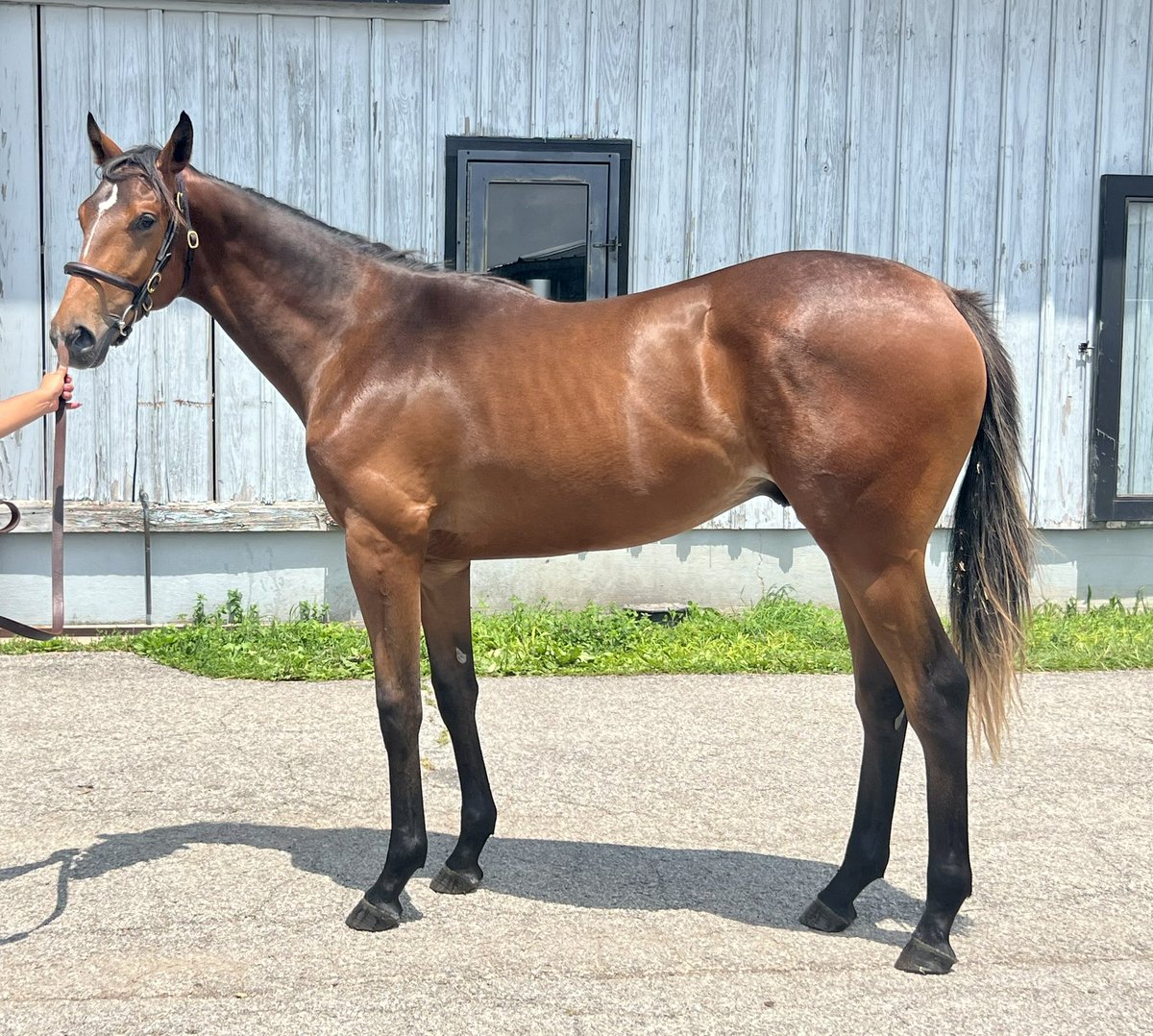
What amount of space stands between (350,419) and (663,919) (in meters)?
1.72

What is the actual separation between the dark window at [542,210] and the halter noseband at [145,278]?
11.1ft

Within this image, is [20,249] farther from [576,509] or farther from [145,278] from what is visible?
[576,509]

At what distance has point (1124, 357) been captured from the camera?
7480mm

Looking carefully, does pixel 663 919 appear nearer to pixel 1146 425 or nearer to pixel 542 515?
pixel 542 515

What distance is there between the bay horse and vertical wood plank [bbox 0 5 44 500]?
140 inches

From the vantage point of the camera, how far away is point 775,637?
6.61 meters

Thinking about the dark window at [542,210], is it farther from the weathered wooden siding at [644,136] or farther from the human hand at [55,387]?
the human hand at [55,387]

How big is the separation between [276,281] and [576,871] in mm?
2095

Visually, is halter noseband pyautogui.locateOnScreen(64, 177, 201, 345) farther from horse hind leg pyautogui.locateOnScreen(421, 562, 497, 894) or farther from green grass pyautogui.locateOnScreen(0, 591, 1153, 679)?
green grass pyautogui.locateOnScreen(0, 591, 1153, 679)

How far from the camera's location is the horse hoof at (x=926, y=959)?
3.01 meters

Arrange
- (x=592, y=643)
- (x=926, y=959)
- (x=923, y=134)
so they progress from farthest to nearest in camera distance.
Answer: (x=923, y=134) → (x=592, y=643) → (x=926, y=959)

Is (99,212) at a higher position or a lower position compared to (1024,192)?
lower

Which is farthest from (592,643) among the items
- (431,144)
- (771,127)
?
(771,127)

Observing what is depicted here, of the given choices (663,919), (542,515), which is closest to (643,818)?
(663,919)
